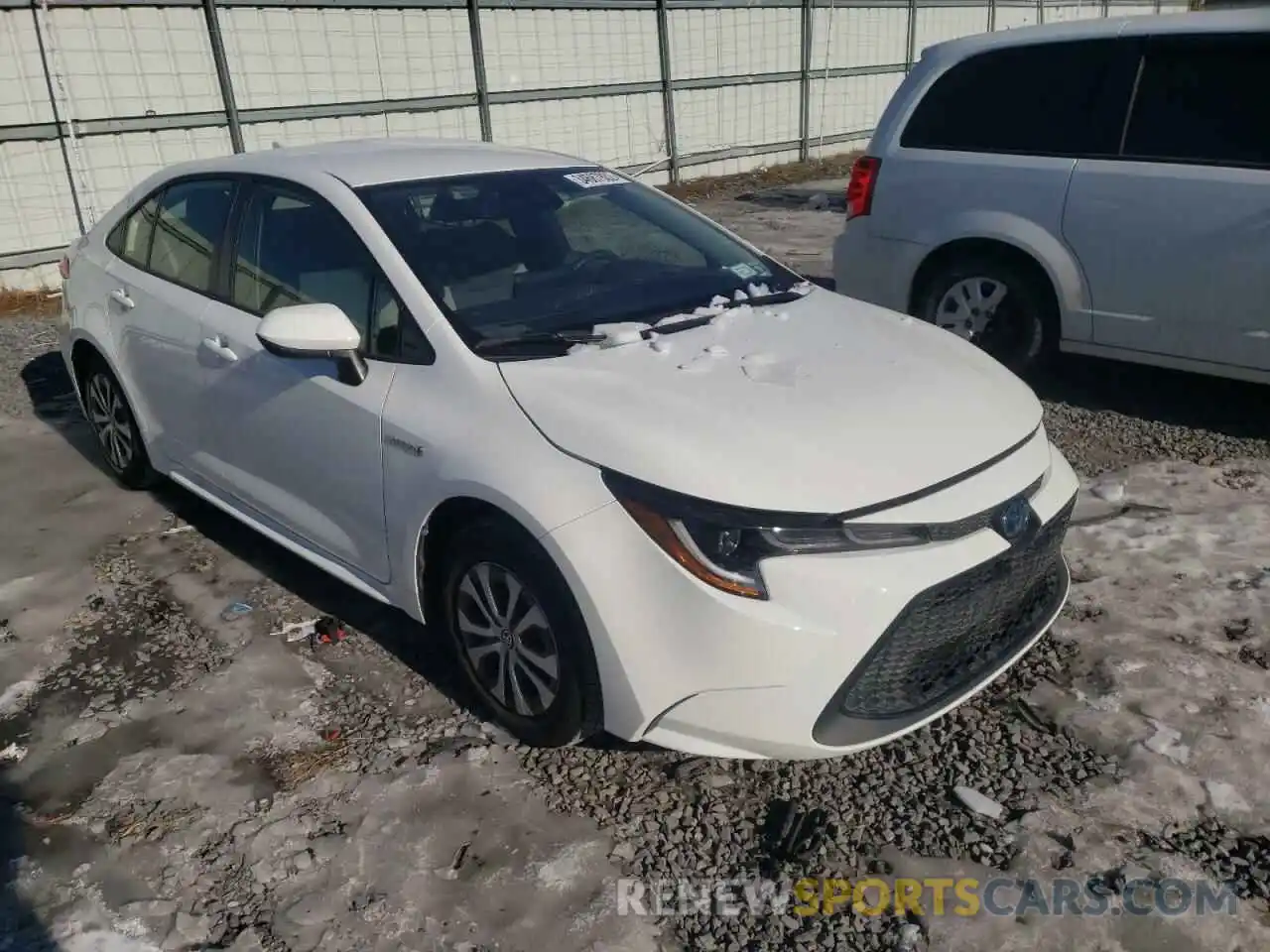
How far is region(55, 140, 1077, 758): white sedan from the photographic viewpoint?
2441mm

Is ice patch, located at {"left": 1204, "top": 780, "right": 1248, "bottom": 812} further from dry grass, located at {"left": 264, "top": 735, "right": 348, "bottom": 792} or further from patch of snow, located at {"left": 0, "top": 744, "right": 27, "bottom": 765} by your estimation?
patch of snow, located at {"left": 0, "top": 744, "right": 27, "bottom": 765}

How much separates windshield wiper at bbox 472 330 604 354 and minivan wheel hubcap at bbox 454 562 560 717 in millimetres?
620

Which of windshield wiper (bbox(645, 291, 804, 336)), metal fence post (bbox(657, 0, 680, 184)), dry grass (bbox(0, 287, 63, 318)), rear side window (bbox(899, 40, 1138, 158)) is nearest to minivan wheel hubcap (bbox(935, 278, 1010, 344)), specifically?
rear side window (bbox(899, 40, 1138, 158))

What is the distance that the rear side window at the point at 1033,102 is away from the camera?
16.6 ft

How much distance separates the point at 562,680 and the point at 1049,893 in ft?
4.18

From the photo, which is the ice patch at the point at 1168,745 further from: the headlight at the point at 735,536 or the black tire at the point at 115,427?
the black tire at the point at 115,427

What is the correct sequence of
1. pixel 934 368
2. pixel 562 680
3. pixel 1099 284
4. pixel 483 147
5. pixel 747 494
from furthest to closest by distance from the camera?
pixel 1099 284 < pixel 483 147 < pixel 934 368 < pixel 562 680 < pixel 747 494

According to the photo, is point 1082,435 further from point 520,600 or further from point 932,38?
point 932,38

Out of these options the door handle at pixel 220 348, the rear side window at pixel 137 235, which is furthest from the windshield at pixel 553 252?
the rear side window at pixel 137 235

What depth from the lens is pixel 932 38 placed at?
1855 centimetres

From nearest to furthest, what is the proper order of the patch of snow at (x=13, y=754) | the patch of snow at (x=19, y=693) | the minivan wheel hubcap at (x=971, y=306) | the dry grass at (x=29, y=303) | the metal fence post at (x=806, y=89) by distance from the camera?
1. the patch of snow at (x=13, y=754)
2. the patch of snow at (x=19, y=693)
3. the minivan wheel hubcap at (x=971, y=306)
4. the dry grass at (x=29, y=303)
5. the metal fence post at (x=806, y=89)

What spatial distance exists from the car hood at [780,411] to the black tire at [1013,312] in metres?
2.29

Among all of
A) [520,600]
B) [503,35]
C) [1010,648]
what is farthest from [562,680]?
[503,35]

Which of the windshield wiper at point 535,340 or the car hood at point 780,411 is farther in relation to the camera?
the windshield wiper at point 535,340
